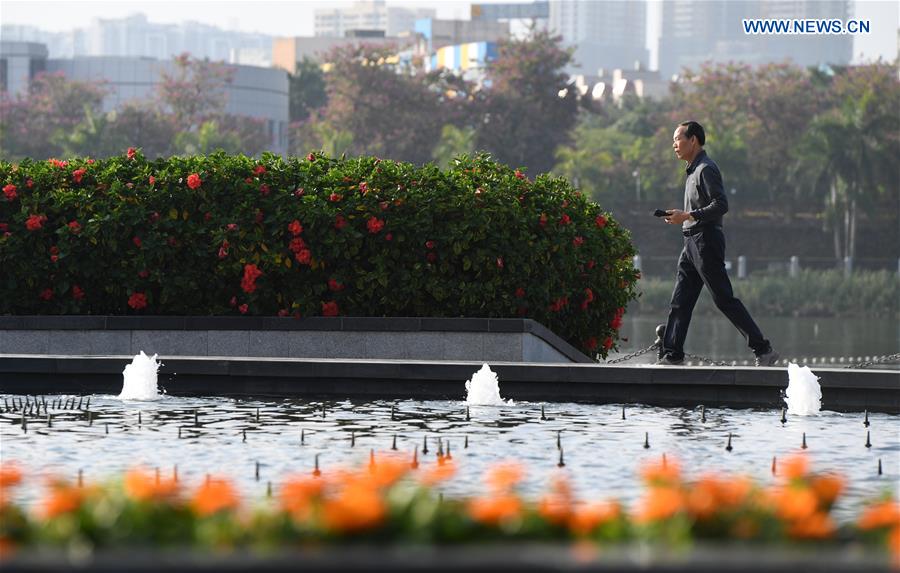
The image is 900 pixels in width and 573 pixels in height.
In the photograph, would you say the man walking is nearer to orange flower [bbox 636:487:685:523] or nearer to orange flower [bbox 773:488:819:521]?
orange flower [bbox 773:488:819:521]

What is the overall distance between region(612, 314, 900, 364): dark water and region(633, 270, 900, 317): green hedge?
31.7 inches

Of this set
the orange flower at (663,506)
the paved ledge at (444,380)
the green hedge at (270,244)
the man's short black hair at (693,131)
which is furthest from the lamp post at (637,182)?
the orange flower at (663,506)

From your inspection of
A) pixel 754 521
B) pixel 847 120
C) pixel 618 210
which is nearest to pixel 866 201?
pixel 847 120

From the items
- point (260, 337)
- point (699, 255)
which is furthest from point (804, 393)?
point (260, 337)

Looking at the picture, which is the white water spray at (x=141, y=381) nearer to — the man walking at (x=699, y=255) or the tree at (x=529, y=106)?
the man walking at (x=699, y=255)

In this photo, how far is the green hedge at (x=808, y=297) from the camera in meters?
70.0

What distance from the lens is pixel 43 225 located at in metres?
15.7

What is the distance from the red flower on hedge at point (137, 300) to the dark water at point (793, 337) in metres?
29.9

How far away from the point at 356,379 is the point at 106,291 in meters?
3.38

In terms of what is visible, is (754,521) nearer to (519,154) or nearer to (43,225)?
(43,225)

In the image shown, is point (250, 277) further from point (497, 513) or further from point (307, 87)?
point (307, 87)

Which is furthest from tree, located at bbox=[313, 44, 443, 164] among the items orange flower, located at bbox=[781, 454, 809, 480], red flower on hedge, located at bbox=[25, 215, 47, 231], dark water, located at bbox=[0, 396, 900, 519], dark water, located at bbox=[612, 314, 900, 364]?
orange flower, located at bbox=[781, 454, 809, 480]

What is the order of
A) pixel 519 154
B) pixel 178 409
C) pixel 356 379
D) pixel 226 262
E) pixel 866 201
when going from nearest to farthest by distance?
pixel 178 409
pixel 356 379
pixel 226 262
pixel 866 201
pixel 519 154

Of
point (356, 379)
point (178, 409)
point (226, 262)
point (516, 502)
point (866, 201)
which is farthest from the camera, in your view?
point (866, 201)
